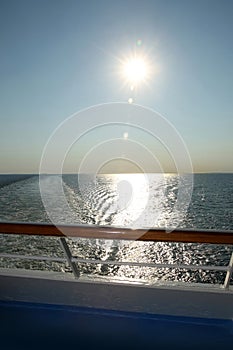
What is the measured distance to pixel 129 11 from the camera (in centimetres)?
486

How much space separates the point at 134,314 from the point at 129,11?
15.4 feet

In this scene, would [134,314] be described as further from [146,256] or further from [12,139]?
[12,139]

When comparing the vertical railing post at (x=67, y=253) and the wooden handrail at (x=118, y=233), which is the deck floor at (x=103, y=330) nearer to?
the vertical railing post at (x=67, y=253)

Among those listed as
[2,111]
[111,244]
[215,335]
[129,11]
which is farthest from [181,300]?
[2,111]

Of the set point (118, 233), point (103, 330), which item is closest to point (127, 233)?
point (118, 233)

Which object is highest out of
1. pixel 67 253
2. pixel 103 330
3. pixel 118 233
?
pixel 118 233

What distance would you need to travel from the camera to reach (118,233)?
1.30m

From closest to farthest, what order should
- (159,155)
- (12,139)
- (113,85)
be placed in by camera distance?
(159,155), (113,85), (12,139)

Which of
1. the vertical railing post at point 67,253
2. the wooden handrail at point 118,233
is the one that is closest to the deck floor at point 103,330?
the vertical railing post at point 67,253

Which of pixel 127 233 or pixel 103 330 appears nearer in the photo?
pixel 127 233

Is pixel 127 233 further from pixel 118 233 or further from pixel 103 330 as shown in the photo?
pixel 103 330

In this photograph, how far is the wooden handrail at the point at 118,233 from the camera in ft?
3.96

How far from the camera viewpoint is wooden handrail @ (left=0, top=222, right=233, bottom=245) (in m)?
1.21

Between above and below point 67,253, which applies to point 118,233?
above
